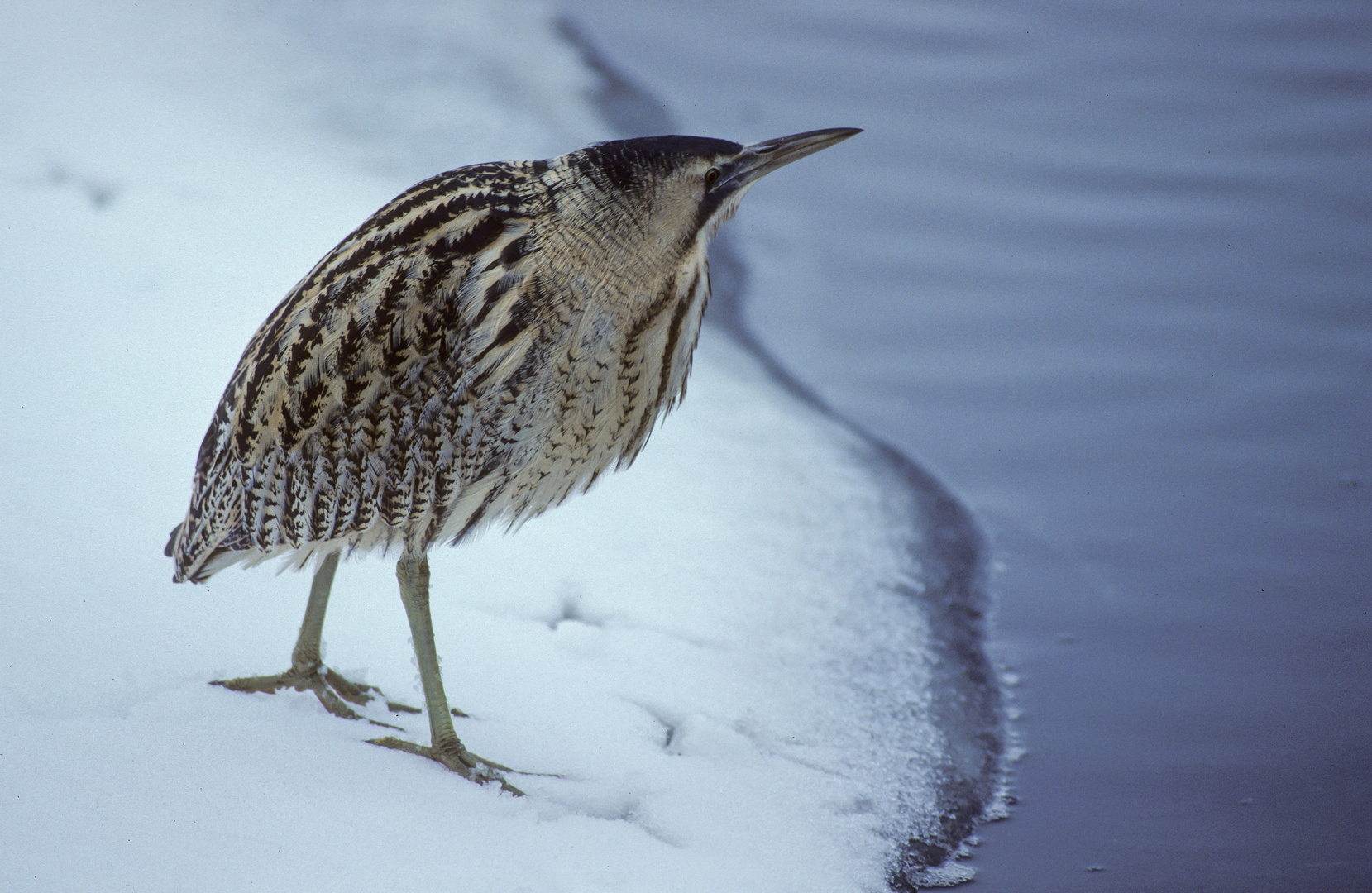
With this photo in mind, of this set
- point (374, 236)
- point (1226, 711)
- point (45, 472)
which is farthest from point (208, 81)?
point (1226, 711)

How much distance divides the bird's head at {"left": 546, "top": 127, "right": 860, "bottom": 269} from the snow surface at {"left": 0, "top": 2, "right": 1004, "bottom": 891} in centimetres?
93

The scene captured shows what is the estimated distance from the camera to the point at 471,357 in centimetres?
203

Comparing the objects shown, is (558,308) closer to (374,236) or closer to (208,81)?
(374,236)

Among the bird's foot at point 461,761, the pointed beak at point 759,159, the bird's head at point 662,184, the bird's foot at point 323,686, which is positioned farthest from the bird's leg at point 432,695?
the pointed beak at point 759,159

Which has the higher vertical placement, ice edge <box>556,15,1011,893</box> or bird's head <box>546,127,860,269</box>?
bird's head <box>546,127,860,269</box>

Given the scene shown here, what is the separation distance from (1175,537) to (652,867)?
67.2 inches

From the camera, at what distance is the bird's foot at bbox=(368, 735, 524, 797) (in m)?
2.19

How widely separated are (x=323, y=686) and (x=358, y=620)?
0.33m

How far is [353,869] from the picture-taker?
188 cm

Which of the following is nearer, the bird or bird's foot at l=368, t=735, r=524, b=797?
the bird

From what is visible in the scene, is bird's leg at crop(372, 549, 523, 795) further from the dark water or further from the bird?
the dark water

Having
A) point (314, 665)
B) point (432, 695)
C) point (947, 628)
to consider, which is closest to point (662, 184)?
point (432, 695)

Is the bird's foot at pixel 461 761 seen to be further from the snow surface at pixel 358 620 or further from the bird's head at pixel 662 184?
the bird's head at pixel 662 184

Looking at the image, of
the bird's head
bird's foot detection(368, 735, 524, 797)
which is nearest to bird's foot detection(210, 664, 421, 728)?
bird's foot detection(368, 735, 524, 797)
